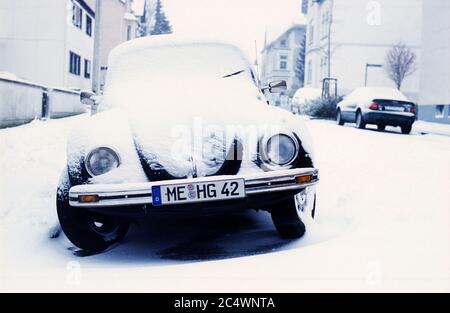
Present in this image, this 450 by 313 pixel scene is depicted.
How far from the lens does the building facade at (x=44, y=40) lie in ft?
59.5

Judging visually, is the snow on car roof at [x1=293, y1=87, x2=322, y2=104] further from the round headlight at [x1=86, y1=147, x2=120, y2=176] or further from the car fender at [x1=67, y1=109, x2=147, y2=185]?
the round headlight at [x1=86, y1=147, x2=120, y2=176]

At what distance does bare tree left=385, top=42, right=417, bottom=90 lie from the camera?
2495 cm

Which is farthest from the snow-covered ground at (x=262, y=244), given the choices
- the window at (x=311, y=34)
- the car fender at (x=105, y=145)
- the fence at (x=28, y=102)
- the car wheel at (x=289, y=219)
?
the window at (x=311, y=34)

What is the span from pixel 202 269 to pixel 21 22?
59.5ft

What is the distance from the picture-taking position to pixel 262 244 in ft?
11.8

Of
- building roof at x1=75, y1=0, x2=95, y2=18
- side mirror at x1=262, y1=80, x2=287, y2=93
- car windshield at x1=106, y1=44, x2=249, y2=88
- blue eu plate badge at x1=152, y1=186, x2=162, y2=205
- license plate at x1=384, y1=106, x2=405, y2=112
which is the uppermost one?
building roof at x1=75, y1=0, x2=95, y2=18

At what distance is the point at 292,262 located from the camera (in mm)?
2873

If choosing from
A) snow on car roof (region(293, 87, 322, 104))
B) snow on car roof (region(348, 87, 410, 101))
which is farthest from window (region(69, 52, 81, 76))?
snow on car roof (region(348, 87, 410, 101))

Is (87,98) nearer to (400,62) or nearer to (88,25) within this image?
(400,62)

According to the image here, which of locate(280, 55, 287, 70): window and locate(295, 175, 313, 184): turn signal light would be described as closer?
locate(295, 175, 313, 184): turn signal light

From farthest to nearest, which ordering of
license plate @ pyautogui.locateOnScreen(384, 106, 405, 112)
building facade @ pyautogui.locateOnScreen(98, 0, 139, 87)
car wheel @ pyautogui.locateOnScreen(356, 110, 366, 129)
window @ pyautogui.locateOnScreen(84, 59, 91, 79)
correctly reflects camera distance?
building facade @ pyautogui.locateOnScreen(98, 0, 139, 87) < window @ pyautogui.locateOnScreen(84, 59, 91, 79) < car wheel @ pyautogui.locateOnScreen(356, 110, 366, 129) < license plate @ pyautogui.locateOnScreen(384, 106, 405, 112)

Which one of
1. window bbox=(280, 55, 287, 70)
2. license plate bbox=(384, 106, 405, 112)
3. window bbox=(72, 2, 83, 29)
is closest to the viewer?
license plate bbox=(384, 106, 405, 112)

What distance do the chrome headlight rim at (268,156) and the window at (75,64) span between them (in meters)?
21.8
